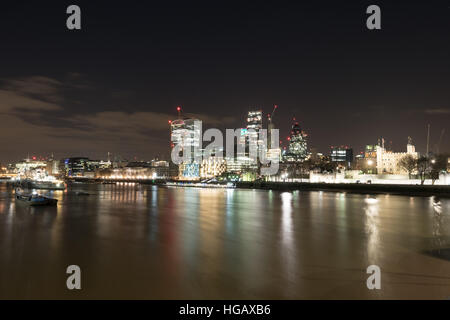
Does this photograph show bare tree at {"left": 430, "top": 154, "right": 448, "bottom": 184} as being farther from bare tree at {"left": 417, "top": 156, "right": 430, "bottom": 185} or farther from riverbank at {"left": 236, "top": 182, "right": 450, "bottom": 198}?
riverbank at {"left": 236, "top": 182, "right": 450, "bottom": 198}

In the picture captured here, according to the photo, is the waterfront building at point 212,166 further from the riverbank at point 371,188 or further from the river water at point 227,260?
the river water at point 227,260

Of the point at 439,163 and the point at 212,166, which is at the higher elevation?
the point at 439,163

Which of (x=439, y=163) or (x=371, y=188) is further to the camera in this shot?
(x=439, y=163)

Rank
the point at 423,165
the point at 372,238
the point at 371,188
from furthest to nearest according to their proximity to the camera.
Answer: the point at 423,165 → the point at 371,188 → the point at 372,238

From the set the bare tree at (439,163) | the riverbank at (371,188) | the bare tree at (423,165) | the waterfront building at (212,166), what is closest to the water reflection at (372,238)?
the riverbank at (371,188)

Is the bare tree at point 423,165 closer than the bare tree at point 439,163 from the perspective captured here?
Yes

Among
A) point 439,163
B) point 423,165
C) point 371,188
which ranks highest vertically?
point 439,163

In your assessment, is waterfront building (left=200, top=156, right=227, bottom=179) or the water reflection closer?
the water reflection

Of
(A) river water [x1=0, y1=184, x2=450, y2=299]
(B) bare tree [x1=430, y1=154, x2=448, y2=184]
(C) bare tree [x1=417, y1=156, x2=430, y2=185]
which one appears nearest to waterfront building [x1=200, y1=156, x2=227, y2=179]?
(C) bare tree [x1=417, y1=156, x2=430, y2=185]

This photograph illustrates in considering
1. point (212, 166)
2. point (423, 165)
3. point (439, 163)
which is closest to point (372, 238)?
point (423, 165)

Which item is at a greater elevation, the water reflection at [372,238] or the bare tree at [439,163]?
the bare tree at [439,163]

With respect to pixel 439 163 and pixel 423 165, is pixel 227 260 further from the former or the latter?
pixel 439 163
